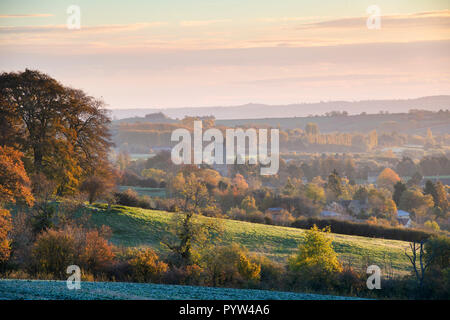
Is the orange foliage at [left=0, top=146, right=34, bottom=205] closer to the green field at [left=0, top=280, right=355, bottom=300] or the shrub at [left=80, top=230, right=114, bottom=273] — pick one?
the shrub at [left=80, top=230, right=114, bottom=273]

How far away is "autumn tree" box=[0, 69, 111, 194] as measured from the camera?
36.2m

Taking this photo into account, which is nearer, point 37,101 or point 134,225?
point 134,225

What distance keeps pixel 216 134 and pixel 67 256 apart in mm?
135363

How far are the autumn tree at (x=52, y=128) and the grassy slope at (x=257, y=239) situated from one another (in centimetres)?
423

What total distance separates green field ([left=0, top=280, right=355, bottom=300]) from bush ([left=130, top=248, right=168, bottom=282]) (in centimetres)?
409

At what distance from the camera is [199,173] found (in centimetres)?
8838

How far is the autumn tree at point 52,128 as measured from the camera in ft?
119

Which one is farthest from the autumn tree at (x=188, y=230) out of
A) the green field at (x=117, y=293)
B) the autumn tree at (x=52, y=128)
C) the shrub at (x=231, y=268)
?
the autumn tree at (x=52, y=128)

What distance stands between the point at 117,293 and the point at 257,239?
20.7 m

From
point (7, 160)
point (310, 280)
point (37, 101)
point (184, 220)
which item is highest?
point (37, 101)

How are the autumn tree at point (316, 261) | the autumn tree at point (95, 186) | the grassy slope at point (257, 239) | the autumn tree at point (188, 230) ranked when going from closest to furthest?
the autumn tree at point (316, 261) < the autumn tree at point (188, 230) < the grassy slope at point (257, 239) < the autumn tree at point (95, 186)

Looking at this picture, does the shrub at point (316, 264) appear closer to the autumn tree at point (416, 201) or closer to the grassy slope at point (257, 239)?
the grassy slope at point (257, 239)

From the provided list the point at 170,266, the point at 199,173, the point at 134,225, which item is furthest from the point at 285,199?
the point at 170,266

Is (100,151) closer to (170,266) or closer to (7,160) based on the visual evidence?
(7,160)
